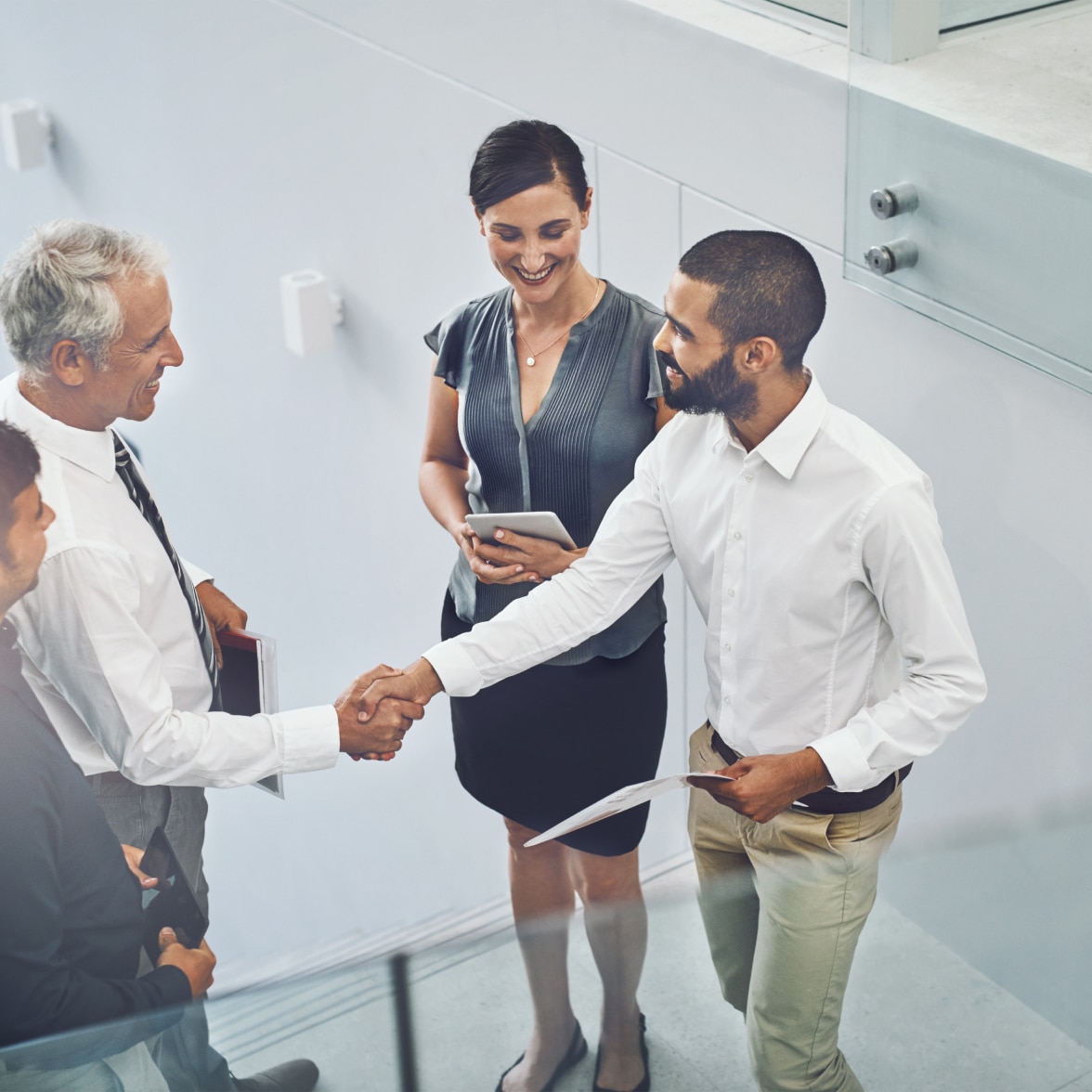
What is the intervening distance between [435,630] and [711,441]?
2.32m

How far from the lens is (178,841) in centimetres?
241

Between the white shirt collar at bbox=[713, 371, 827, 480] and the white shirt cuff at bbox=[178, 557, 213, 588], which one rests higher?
the white shirt collar at bbox=[713, 371, 827, 480]

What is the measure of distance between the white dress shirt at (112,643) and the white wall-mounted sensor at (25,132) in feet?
12.7

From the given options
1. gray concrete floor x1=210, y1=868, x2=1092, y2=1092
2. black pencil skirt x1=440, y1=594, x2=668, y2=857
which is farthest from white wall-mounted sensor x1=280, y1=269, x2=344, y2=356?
gray concrete floor x1=210, y1=868, x2=1092, y2=1092

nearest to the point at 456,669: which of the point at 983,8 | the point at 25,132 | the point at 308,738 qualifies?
the point at 308,738

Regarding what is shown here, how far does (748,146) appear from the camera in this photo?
2607 mm

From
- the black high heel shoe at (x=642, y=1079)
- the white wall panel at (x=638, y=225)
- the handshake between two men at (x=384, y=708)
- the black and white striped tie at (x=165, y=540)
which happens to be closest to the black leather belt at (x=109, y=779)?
the black and white striped tie at (x=165, y=540)

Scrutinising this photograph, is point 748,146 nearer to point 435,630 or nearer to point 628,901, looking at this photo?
point 628,901

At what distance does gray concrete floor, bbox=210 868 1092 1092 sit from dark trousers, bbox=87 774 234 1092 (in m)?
0.04

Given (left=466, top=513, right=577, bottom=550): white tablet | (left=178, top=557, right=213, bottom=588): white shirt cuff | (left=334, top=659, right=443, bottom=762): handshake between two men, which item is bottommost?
(left=334, top=659, right=443, bottom=762): handshake between two men

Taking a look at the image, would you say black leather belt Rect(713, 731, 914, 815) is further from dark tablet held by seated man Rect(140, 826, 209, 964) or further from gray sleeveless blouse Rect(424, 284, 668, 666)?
dark tablet held by seated man Rect(140, 826, 209, 964)

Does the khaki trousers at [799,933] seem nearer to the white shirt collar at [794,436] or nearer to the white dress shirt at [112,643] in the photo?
the white shirt collar at [794,436]

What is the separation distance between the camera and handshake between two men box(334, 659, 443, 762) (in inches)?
92.0

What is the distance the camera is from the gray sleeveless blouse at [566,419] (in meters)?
2.36
